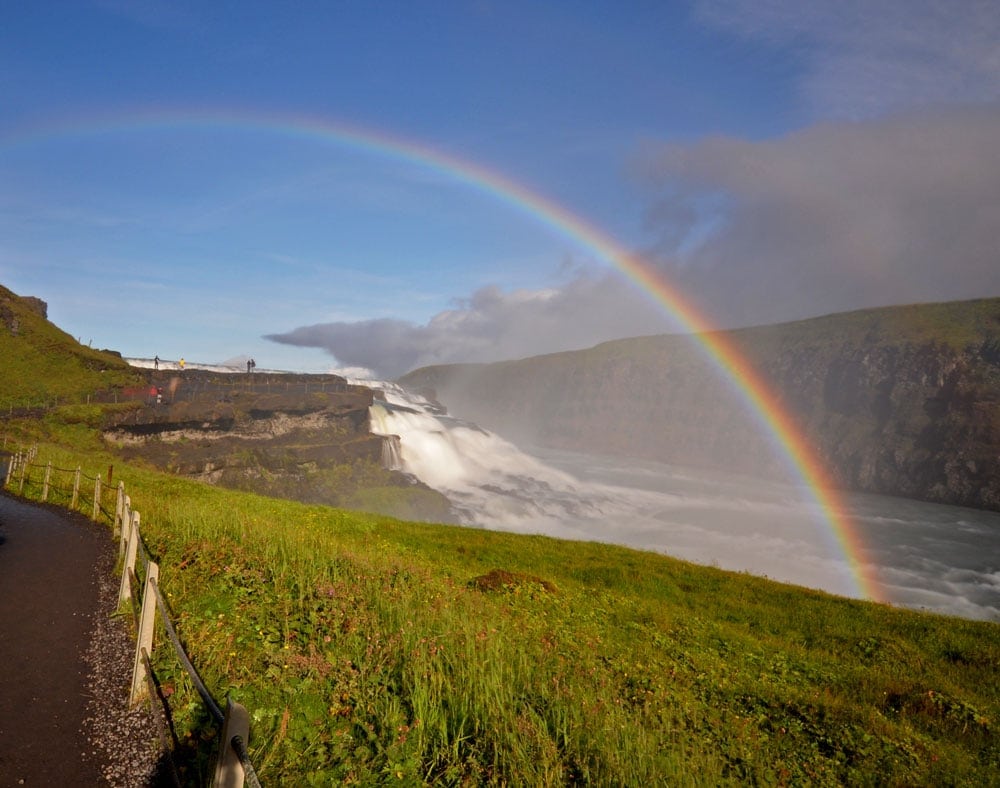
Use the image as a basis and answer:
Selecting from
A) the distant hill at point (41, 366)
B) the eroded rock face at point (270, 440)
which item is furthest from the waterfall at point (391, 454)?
the distant hill at point (41, 366)

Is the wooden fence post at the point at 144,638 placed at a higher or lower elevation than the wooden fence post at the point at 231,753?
lower

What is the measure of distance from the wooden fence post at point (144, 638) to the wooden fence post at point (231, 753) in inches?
185

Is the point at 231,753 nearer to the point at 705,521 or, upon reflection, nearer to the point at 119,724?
the point at 119,724

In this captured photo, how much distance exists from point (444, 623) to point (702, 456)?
202 metres

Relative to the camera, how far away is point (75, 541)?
16469 mm

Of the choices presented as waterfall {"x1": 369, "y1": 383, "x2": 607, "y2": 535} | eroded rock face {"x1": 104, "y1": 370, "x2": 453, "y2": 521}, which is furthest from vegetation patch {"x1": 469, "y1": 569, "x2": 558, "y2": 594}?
waterfall {"x1": 369, "y1": 383, "x2": 607, "y2": 535}

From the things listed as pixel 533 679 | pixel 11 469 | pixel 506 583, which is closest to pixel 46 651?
pixel 533 679

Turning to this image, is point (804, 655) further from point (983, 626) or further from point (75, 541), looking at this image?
point (75, 541)

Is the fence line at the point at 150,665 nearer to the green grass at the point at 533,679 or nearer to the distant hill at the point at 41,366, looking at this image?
the green grass at the point at 533,679

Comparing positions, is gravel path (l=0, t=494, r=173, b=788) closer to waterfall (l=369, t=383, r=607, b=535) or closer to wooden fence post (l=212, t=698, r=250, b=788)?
wooden fence post (l=212, t=698, r=250, b=788)

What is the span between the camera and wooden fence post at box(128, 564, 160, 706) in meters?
7.39

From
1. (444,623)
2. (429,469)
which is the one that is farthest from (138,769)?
(429,469)

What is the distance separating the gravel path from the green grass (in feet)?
2.03

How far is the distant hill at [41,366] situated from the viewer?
4847cm
